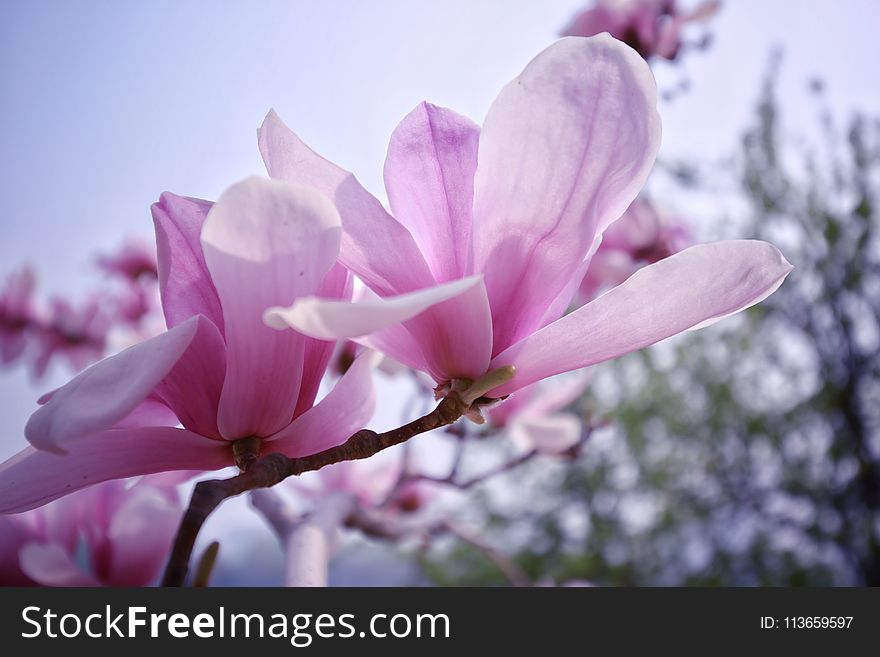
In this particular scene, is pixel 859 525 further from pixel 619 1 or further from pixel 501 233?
pixel 501 233

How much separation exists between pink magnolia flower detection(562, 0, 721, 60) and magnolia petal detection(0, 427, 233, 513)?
918 mm

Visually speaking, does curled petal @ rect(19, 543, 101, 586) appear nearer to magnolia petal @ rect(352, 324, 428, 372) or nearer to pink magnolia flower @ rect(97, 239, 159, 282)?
magnolia petal @ rect(352, 324, 428, 372)

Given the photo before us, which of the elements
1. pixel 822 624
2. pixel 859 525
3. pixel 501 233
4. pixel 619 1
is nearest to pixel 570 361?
pixel 501 233

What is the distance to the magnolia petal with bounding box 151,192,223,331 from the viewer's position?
271 millimetres

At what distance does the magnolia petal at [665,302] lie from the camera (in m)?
0.25

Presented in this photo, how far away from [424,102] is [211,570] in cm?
22

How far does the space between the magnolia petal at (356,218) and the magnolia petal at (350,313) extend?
0.19 feet

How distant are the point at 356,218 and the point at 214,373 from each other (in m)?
0.07

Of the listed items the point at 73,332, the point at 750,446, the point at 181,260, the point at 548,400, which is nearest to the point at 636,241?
the point at 548,400

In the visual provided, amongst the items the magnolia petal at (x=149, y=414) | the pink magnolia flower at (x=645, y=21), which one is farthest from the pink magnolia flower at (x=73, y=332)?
the magnolia petal at (x=149, y=414)

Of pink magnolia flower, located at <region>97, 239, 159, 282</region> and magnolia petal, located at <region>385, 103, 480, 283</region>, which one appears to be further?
pink magnolia flower, located at <region>97, 239, 159, 282</region>

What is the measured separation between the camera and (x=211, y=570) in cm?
34

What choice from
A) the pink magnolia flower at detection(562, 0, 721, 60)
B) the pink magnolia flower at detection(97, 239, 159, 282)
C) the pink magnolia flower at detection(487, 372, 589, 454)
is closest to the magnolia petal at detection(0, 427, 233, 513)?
the pink magnolia flower at detection(487, 372, 589, 454)

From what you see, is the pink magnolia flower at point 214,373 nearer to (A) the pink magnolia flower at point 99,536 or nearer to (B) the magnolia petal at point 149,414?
(B) the magnolia petal at point 149,414
